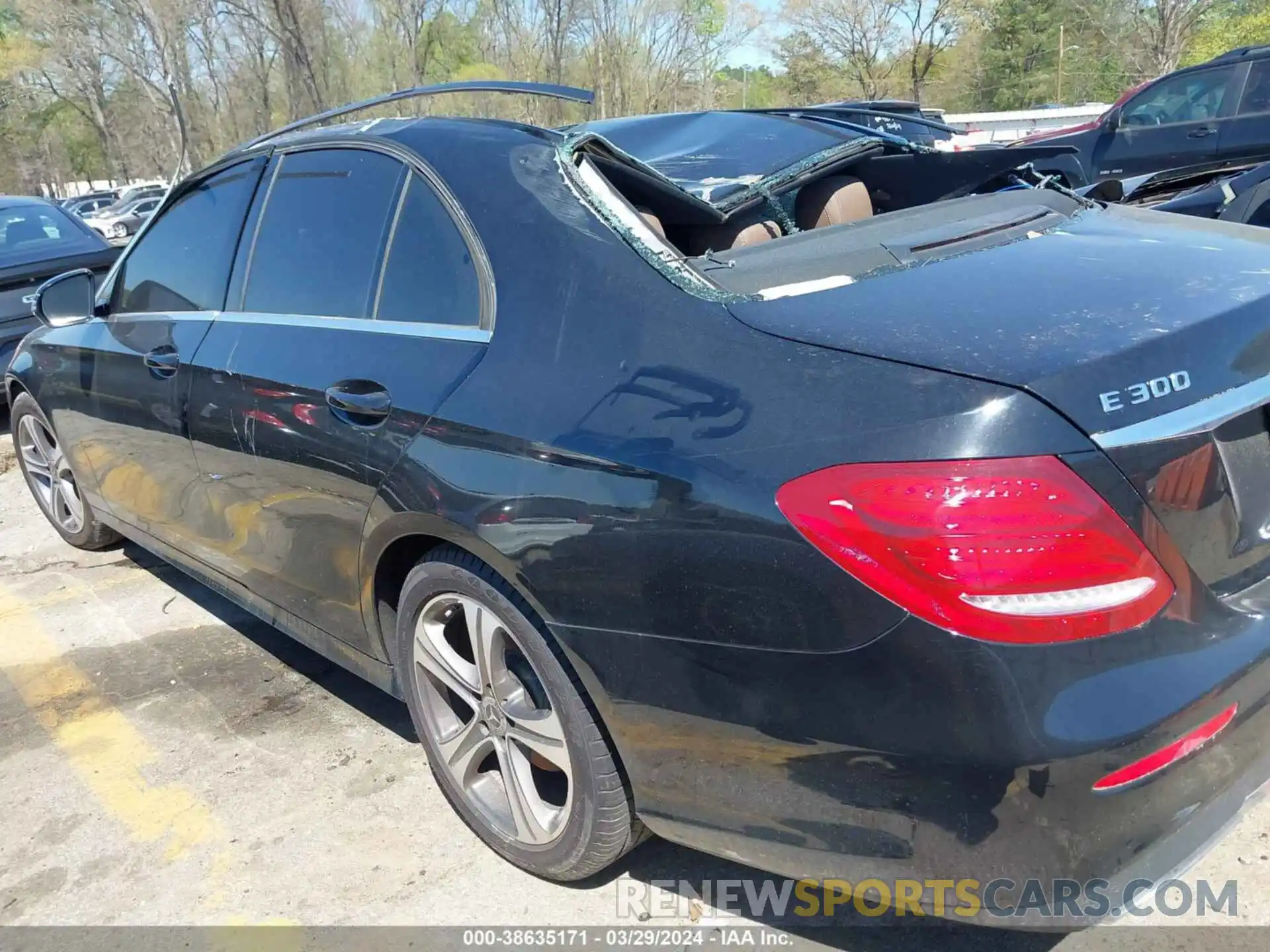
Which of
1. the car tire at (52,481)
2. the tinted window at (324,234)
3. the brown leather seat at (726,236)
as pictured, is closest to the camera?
the tinted window at (324,234)

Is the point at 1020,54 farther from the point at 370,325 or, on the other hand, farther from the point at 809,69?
the point at 370,325

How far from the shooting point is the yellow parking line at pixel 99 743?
274 centimetres

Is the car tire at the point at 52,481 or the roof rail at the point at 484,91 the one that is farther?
the car tire at the point at 52,481

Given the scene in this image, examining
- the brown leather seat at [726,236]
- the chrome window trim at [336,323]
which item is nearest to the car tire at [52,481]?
the chrome window trim at [336,323]

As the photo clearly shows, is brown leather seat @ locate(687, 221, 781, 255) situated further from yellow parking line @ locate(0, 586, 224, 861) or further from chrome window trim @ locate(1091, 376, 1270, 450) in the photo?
yellow parking line @ locate(0, 586, 224, 861)

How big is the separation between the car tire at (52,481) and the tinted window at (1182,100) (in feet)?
35.1

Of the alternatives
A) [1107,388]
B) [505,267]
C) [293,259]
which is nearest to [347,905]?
[505,267]

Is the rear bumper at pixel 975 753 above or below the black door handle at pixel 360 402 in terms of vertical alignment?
below

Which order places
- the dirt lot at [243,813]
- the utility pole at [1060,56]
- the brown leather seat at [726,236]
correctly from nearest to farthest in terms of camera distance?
1. the dirt lot at [243,813]
2. the brown leather seat at [726,236]
3. the utility pole at [1060,56]

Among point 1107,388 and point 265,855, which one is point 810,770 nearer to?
point 1107,388

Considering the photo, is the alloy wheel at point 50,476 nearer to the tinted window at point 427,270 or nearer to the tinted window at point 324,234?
the tinted window at point 324,234

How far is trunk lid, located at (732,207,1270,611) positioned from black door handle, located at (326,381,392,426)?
36.2 inches

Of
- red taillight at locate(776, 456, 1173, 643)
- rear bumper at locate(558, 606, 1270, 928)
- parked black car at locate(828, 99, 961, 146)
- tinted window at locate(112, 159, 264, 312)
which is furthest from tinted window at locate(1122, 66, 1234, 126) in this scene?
red taillight at locate(776, 456, 1173, 643)

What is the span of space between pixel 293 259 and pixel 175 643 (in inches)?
68.0
